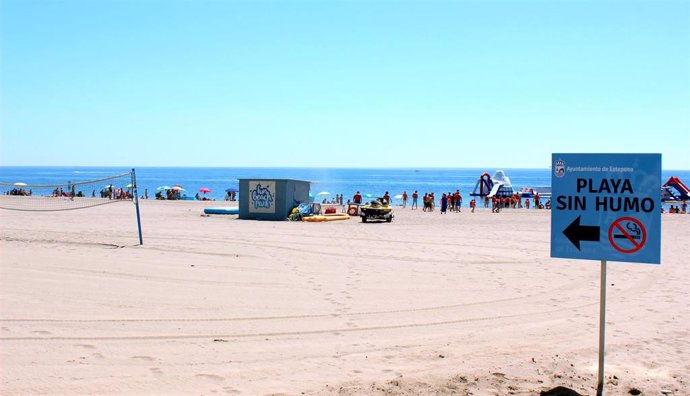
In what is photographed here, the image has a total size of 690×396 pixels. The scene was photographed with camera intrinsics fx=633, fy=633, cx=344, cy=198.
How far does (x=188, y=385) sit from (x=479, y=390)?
9.04 feet

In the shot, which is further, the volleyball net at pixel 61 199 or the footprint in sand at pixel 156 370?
the volleyball net at pixel 61 199

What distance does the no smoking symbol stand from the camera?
5.66 m

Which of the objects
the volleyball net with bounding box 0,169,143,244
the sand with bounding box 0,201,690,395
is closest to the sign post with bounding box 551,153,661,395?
the sand with bounding box 0,201,690,395

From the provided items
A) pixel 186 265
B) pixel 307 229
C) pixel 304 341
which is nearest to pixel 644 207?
pixel 304 341

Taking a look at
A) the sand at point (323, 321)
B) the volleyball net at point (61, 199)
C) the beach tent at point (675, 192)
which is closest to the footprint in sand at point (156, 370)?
the sand at point (323, 321)

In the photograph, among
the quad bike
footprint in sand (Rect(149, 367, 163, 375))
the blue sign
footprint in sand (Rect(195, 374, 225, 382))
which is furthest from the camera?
the quad bike

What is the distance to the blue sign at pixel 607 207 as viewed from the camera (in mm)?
5613

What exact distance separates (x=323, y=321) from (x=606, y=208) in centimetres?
449

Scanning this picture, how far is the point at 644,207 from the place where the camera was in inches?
222

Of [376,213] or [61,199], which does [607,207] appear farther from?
[61,199]

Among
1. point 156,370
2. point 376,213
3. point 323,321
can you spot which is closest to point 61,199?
point 376,213

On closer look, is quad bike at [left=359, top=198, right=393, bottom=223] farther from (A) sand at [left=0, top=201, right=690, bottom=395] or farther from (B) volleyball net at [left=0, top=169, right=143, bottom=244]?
(A) sand at [left=0, top=201, right=690, bottom=395]

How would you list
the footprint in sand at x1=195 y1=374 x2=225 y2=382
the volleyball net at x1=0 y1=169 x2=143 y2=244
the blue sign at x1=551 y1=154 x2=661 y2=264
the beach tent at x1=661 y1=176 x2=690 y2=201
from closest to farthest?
1. the blue sign at x1=551 y1=154 x2=661 y2=264
2. the footprint in sand at x1=195 y1=374 x2=225 y2=382
3. the volleyball net at x1=0 y1=169 x2=143 y2=244
4. the beach tent at x1=661 y1=176 x2=690 y2=201

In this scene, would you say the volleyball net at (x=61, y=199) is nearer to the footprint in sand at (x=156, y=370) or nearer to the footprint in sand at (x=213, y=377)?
the footprint in sand at (x=156, y=370)
